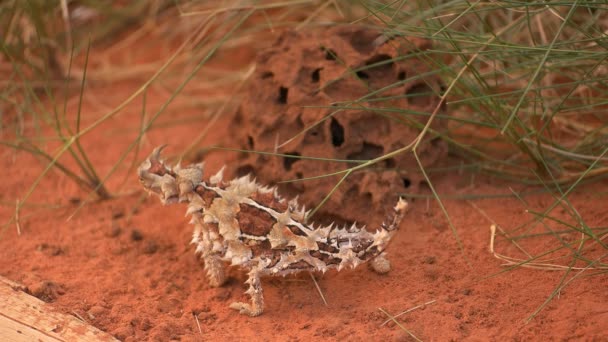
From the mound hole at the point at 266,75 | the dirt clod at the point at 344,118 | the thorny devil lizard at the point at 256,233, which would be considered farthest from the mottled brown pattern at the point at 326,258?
the mound hole at the point at 266,75

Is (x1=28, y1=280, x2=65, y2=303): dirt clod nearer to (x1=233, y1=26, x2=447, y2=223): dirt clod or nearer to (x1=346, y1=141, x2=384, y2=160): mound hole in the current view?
(x1=233, y1=26, x2=447, y2=223): dirt clod

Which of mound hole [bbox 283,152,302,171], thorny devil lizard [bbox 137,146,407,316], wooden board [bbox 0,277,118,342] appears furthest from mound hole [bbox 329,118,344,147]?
wooden board [bbox 0,277,118,342]

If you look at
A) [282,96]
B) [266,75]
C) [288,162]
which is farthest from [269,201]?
[266,75]

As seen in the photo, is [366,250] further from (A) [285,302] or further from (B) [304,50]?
(B) [304,50]

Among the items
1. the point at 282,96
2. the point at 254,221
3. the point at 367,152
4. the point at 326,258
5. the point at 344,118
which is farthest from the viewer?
the point at 282,96

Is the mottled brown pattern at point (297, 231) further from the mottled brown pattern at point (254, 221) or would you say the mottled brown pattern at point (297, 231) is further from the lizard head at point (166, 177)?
the lizard head at point (166, 177)

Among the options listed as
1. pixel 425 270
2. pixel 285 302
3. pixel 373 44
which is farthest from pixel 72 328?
pixel 373 44

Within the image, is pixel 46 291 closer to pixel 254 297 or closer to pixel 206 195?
pixel 206 195
